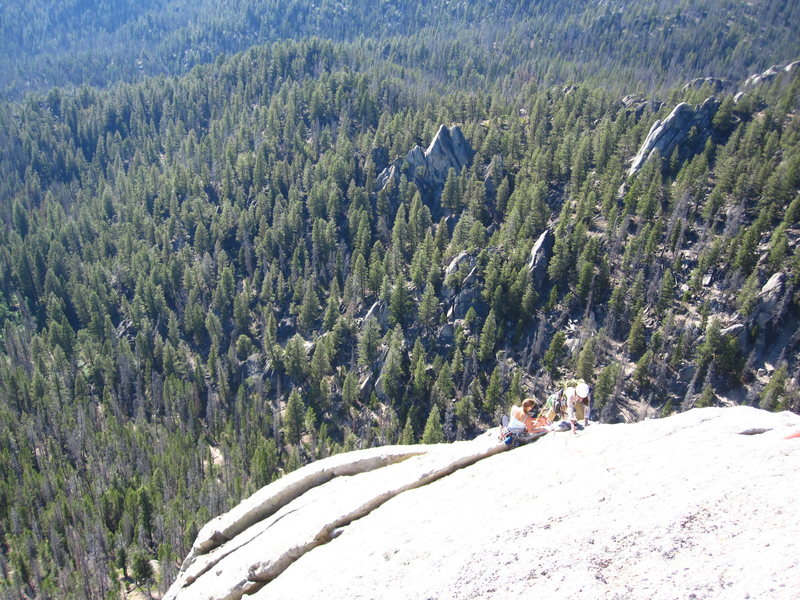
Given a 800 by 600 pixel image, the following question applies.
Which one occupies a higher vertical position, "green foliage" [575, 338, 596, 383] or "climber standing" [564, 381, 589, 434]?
"climber standing" [564, 381, 589, 434]

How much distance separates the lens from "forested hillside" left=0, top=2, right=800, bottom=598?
94.5m

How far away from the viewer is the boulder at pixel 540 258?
115m

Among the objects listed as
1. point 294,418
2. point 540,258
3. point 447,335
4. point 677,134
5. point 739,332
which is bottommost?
point 294,418

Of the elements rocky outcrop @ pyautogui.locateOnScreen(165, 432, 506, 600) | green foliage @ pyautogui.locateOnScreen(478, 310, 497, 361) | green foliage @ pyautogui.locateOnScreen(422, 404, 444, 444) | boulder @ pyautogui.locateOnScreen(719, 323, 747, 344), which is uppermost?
rocky outcrop @ pyautogui.locateOnScreen(165, 432, 506, 600)

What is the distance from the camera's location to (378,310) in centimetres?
12650

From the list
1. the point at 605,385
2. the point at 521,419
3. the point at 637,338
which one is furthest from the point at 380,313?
the point at 521,419

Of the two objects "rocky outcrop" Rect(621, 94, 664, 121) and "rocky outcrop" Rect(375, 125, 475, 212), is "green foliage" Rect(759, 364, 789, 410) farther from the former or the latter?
"rocky outcrop" Rect(375, 125, 475, 212)

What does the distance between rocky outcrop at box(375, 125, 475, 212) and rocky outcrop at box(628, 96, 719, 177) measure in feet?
170

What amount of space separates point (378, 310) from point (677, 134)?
3479 inches

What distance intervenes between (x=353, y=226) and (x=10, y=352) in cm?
10058

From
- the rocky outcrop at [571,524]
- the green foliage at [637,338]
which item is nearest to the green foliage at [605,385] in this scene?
the green foliage at [637,338]

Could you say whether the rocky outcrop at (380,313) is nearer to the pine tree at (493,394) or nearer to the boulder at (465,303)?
the boulder at (465,303)

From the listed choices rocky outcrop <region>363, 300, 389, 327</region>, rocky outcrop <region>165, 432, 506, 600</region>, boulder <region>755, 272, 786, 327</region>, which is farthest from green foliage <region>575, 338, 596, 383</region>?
rocky outcrop <region>165, 432, 506, 600</region>

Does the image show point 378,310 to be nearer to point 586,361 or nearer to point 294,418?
point 294,418
